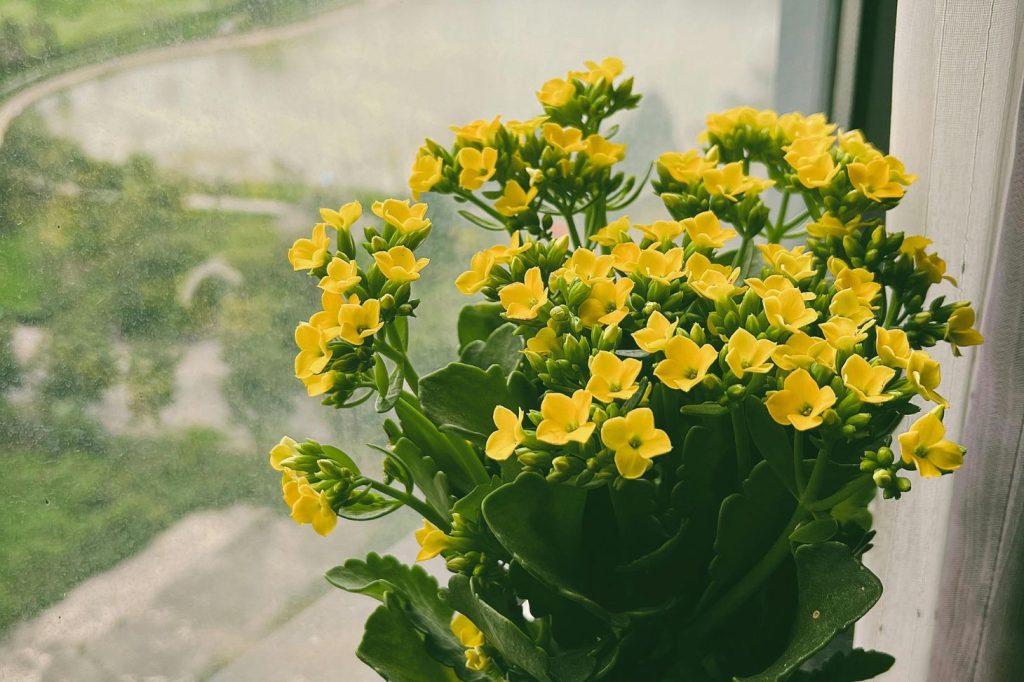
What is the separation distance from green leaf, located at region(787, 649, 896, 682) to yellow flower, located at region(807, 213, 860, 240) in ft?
0.94

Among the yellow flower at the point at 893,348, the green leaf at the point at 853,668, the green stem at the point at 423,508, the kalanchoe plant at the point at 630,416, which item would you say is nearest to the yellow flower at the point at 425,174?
the kalanchoe plant at the point at 630,416

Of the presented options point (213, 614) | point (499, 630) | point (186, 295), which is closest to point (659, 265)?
point (499, 630)

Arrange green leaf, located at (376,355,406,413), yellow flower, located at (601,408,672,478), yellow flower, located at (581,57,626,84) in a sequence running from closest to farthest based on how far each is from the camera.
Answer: yellow flower, located at (601,408,672,478), green leaf, located at (376,355,406,413), yellow flower, located at (581,57,626,84)

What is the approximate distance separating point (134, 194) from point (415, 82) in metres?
0.33

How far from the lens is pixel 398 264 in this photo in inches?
22.6

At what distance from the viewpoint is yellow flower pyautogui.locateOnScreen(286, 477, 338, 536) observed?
55 centimetres

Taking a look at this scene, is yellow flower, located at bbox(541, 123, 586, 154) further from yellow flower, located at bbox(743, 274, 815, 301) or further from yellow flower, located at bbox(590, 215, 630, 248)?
yellow flower, located at bbox(743, 274, 815, 301)

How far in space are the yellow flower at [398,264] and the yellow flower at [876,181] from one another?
0.30m

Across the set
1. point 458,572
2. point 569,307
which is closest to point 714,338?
point 569,307

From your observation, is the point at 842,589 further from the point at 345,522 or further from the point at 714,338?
the point at 345,522

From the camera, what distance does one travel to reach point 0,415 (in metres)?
0.66

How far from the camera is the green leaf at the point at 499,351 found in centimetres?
64

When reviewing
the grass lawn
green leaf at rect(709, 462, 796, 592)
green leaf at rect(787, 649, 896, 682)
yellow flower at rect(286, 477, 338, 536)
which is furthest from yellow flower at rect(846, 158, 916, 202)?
the grass lawn

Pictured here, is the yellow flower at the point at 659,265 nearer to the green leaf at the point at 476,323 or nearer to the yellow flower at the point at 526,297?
the yellow flower at the point at 526,297
